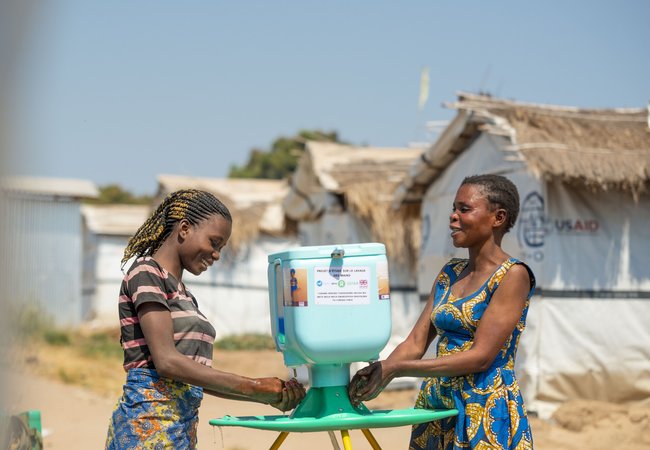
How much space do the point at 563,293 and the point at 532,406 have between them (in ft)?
3.24

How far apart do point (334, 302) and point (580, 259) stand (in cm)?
522

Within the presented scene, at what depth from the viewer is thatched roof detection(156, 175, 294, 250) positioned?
16078mm

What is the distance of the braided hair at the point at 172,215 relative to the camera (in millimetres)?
2678

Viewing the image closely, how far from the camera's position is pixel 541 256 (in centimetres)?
718

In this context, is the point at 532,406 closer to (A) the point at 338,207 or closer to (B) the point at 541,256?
(B) the point at 541,256

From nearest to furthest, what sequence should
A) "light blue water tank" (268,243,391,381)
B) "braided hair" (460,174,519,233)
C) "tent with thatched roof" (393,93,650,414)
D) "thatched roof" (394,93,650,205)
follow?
1. "light blue water tank" (268,243,391,381)
2. "braided hair" (460,174,519,233)
3. "thatched roof" (394,93,650,205)
4. "tent with thatched roof" (393,93,650,414)

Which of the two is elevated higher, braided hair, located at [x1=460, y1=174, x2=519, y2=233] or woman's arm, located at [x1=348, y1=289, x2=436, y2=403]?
braided hair, located at [x1=460, y1=174, x2=519, y2=233]

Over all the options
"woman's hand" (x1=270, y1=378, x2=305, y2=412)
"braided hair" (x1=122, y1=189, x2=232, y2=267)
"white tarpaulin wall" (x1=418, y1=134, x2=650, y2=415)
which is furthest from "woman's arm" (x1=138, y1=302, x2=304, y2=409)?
"white tarpaulin wall" (x1=418, y1=134, x2=650, y2=415)

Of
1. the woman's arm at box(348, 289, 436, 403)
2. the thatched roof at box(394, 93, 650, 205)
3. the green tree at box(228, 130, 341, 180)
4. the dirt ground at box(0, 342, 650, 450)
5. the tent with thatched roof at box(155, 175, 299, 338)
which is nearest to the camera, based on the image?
the woman's arm at box(348, 289, 436, 403)

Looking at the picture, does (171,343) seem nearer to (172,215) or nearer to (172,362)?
(172,362)

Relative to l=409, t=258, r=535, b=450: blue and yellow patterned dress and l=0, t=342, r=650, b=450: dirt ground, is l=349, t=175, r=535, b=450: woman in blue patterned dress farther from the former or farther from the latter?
l=0, t=342, r=650, b=450: dirt ground

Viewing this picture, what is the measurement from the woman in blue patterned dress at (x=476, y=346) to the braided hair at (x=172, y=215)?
70cm

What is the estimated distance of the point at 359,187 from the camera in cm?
1023

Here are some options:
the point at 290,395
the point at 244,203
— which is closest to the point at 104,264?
the point at 244,203
